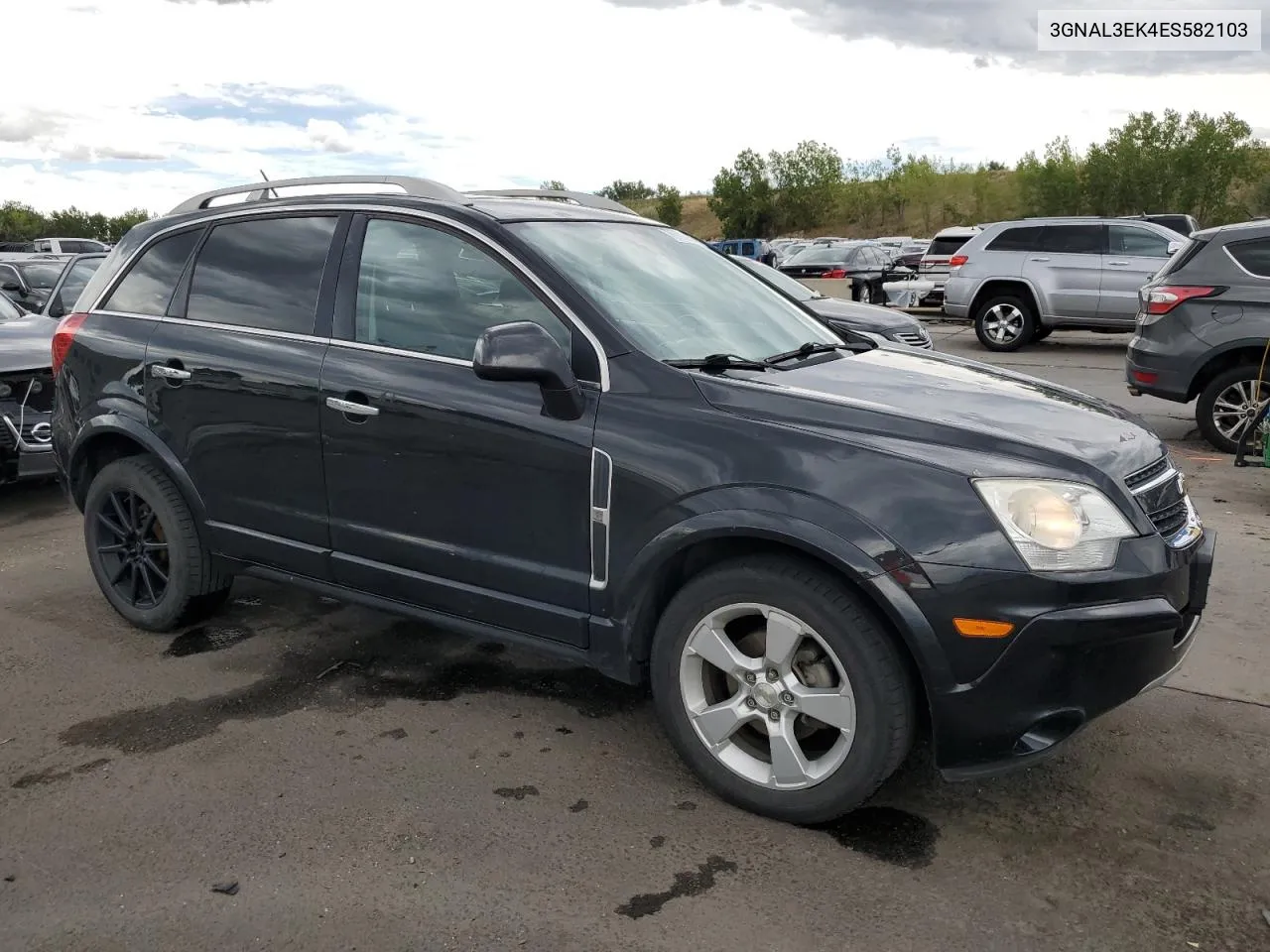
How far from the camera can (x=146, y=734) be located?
370 cm

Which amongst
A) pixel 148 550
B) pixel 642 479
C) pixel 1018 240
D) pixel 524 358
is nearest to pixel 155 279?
pixel 148 550

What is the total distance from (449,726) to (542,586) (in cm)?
71

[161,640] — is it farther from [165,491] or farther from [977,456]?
[977,456]

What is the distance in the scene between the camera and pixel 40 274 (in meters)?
15.2

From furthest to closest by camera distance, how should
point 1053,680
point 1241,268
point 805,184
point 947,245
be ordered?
point 805,184, point 947,245, point 1241,268, point 1053,680

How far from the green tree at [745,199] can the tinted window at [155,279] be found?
89.7 meters

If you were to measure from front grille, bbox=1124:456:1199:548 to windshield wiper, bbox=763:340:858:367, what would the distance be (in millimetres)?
1149

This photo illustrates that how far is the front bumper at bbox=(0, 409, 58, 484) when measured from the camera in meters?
6.38

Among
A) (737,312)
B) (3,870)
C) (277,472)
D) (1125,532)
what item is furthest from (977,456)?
(3,870)

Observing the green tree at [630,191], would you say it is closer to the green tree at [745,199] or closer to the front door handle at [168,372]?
the green tree at [745,199]

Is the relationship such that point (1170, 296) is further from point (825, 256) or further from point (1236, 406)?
point (825, 256)

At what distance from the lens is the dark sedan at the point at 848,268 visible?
23.4m

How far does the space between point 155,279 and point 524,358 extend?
2271mm

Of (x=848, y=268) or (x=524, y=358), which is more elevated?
(x=524, y=358)
